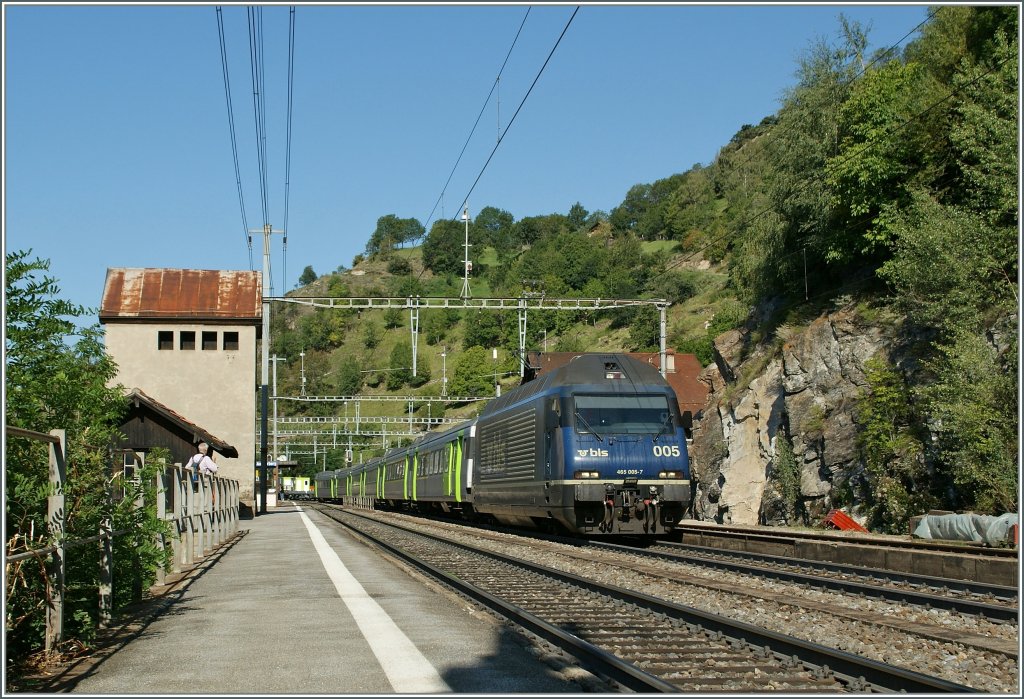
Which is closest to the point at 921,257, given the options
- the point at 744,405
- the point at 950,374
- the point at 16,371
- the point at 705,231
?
the point at 950,374

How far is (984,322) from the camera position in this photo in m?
27.4

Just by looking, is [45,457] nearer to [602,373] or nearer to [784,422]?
[602,373]

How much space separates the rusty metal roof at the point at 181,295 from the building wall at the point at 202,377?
0.52 meters

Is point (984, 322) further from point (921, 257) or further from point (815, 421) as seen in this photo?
point (815, 421)

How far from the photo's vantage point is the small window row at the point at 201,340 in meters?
47.8

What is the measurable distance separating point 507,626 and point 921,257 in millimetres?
23215

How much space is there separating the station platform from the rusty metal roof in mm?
35333

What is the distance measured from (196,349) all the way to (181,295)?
2.98m

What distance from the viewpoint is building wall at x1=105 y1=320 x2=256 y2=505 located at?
46.2 metres

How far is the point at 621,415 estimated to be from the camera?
2141cm

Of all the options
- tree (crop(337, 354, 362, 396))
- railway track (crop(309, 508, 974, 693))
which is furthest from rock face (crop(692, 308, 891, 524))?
tree (crop(337, 354, 362, 396))

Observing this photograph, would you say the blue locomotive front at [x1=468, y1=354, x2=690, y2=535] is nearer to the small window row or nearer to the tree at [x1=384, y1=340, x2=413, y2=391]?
the small window row

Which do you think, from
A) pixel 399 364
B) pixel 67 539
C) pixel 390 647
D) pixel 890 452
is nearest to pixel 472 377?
pixel 399 364

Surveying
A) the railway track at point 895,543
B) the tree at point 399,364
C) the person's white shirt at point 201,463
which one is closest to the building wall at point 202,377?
the person's white shirt at point 201,463
